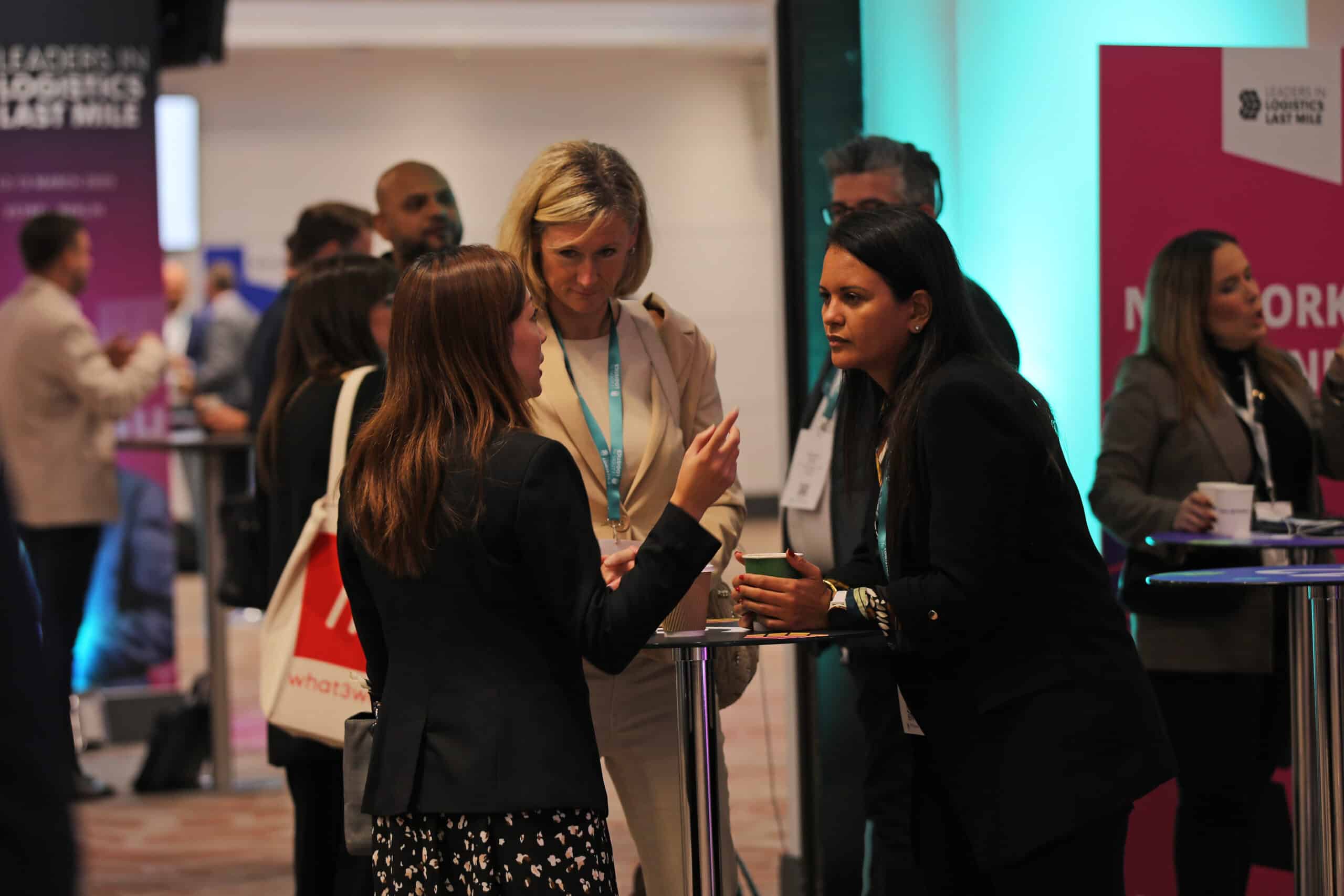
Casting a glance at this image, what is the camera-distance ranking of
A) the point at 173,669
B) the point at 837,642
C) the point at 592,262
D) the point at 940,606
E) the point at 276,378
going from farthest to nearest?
→ the point at 173,669 < the point at 276,378 < the point at 592,262 < the point at 837,642 < the point at 940,606

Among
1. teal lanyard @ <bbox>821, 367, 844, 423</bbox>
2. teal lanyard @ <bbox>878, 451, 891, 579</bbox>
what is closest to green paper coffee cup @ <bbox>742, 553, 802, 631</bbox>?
teal lanyard @ <bbox>878, 451, 891, 579</bbox>

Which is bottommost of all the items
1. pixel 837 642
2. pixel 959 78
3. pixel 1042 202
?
pixel 837 642

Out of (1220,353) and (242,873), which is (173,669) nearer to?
(242,873)

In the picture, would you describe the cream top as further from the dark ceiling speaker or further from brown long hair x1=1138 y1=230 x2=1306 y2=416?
the dark ceiling speaker

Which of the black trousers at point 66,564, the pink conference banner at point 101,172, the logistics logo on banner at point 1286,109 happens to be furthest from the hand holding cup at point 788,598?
the pink conference banner at point 101,172

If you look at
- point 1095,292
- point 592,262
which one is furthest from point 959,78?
point 592,262

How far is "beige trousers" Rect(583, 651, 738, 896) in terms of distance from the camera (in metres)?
2.41

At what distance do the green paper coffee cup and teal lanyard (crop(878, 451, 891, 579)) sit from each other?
12 centimetres

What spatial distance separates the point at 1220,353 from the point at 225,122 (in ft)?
34.3

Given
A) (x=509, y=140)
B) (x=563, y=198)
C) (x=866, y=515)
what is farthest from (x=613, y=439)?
(x=509, y=140)

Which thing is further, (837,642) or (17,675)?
(837,642)

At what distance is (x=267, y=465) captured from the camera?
330 centimetres

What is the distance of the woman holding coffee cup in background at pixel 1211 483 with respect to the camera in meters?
3.13

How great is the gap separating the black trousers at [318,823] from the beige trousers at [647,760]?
3.03 ft
